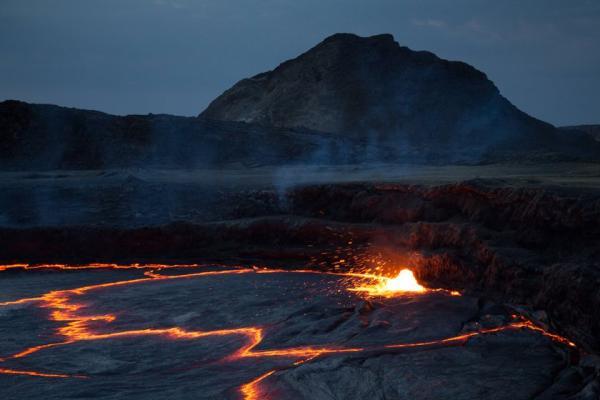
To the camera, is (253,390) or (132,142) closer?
(253,390)

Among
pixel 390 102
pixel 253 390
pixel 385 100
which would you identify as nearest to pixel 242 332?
pixel 253 390

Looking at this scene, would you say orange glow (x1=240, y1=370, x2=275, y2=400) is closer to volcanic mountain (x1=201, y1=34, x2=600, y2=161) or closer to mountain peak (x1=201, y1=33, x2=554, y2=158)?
volcanic mountain (x1=201, y1=34, x2=600, y2=161)

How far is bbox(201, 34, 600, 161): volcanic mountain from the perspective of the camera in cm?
3419

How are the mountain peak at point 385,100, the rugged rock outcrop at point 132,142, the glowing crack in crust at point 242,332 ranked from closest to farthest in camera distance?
the glowing crack in crust at point 242,332
the rugged rock outcrop at point 132,142
the mountain peak at point 385,100

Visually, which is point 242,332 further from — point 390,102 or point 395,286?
point 390,102

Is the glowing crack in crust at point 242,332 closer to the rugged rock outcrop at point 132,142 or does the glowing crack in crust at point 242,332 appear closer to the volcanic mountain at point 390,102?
the rugged rock outcrop at point 132,142

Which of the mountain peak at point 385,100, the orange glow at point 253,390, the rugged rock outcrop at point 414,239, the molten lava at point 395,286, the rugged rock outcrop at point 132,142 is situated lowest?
the orange glow at point 253,390

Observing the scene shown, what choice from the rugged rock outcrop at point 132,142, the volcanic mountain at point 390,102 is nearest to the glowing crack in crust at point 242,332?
the rugged rock outcrop at point 132,142

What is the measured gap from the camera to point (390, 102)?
123 ft

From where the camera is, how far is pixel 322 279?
31.2 feet

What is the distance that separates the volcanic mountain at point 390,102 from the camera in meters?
34.2

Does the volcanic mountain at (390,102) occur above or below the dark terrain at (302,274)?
above

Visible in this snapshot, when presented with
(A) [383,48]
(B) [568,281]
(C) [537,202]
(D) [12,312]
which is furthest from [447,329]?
(A) [383,48]

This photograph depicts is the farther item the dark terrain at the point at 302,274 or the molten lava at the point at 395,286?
the molten lava at the point at 395,286
